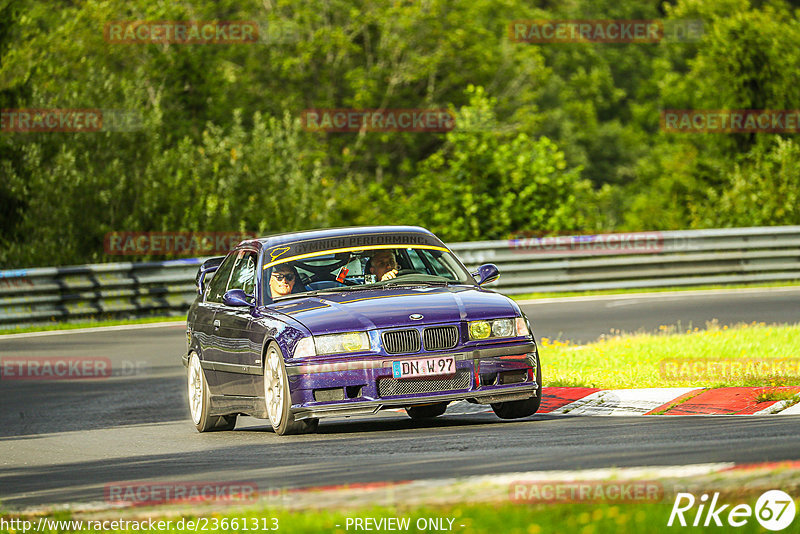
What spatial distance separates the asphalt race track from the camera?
7824 millimetres

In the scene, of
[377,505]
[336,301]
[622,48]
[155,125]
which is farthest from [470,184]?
[622,48]

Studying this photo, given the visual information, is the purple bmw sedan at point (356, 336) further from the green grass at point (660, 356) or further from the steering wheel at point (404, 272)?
the green grass at point (660, 356)

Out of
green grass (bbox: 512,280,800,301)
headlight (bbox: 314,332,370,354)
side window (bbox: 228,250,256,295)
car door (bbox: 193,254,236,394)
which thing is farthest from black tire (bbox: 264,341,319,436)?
green grass (bbox: 512,280,800,301)

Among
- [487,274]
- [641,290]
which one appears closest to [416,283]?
[487,274]

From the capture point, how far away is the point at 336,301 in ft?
35.2

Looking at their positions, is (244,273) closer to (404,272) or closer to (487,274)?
(404,272)

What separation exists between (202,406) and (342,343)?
234 cm

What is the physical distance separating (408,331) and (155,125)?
20.7 meters

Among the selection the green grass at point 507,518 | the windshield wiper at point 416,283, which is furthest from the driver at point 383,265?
the green grass at point 507,518

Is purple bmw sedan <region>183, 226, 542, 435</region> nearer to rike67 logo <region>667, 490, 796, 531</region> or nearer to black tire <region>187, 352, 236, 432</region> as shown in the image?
black tire <region>187, 352, 236, 432</region>

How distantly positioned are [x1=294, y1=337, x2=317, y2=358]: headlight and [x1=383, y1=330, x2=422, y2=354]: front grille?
518 mm

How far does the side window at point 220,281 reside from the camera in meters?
12.5

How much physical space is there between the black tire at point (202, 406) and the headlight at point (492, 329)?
2.70 meters

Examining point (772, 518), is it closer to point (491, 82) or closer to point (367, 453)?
point (367, 453)
